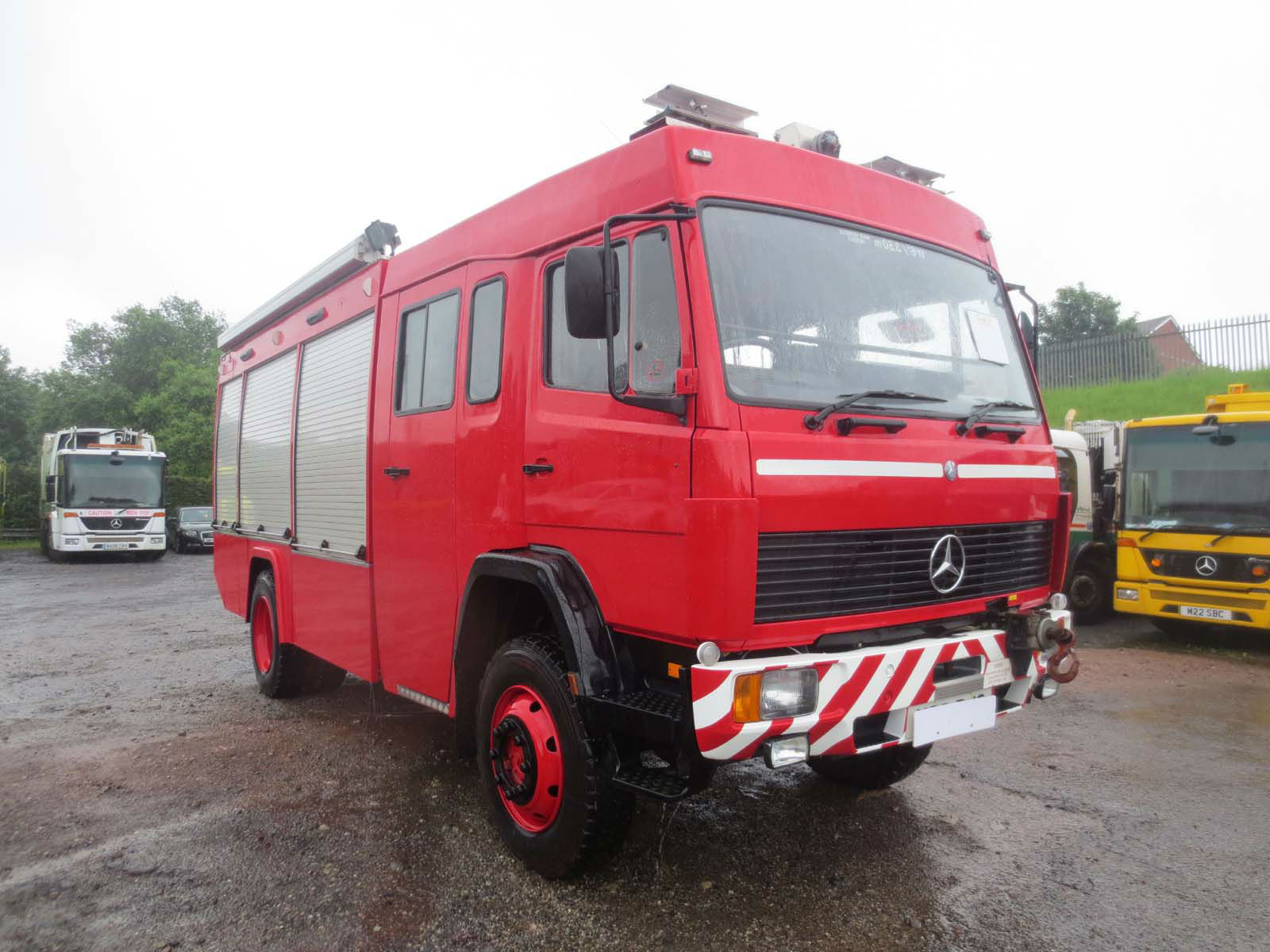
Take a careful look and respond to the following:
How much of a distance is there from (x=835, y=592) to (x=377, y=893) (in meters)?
2.17

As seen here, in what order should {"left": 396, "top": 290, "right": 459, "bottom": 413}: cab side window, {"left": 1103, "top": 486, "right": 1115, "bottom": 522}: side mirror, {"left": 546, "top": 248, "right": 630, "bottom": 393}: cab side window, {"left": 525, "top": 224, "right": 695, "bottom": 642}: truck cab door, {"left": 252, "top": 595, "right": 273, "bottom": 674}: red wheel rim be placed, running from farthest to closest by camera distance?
{"left": 252, "top": 595, "right": 273, "bottom": 674}: red wheel rim, {"left": 1103, "top": 486, "right": 1115, "bottom": 522}: side mirror, {"left": 396, "top": 290, "right": 459, "bottom": 413}: cab side window, {"left": 546, "top": 248, "right": 630, "bottom": 393}: cab side window, {"left": 525, "top": 224, "right": 695, "bottom": 642}: truck cab door

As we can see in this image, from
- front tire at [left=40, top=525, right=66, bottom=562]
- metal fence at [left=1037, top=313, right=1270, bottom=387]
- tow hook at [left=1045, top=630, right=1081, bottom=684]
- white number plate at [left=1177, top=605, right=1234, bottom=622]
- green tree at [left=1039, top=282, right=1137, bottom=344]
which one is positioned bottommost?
front tire at [left=40, top=525, right=66, bottom=562]

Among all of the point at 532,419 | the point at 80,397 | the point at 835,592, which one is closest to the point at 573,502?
the point at 532,419

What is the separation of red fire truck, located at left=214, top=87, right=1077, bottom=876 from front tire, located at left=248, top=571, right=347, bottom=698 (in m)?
2.43

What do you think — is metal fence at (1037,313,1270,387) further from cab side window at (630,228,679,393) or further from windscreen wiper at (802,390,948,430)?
cab side window at (630,228,679,393)

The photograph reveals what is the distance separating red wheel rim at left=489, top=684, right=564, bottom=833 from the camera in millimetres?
3791

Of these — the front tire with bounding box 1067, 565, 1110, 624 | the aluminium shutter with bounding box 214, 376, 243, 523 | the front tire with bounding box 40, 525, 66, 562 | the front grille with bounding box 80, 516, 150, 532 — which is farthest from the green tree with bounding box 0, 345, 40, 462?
the front tire with bounding box 1067, 565, 1110, 624

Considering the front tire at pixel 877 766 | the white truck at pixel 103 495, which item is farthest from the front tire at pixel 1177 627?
the white truck at pixel 103 495

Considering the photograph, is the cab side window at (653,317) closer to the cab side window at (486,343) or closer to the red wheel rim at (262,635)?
the cab side window at (486,343)

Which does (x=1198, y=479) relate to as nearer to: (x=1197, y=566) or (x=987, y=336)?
(x=1197, y=566)

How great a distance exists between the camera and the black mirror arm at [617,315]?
3.26 meters

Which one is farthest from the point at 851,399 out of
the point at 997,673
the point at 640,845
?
the point at 640,845

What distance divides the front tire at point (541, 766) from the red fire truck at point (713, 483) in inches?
0.6

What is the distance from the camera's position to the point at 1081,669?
326 inches
